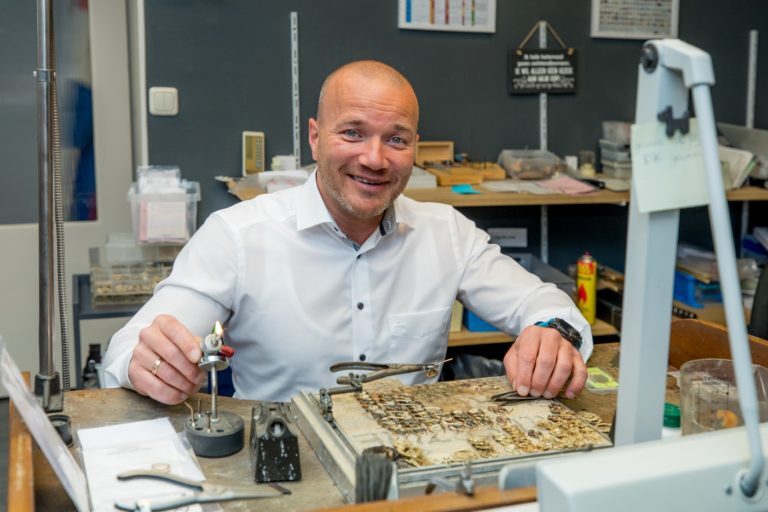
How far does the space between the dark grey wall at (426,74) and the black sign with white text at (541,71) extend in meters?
0.04

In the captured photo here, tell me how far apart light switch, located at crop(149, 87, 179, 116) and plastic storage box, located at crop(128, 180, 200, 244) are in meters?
0.39

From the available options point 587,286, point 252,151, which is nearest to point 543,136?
point 587,286

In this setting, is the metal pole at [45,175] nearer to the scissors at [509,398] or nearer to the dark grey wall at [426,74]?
the scissors at [509,398]

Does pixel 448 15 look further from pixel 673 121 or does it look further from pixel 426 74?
pixel 673 121

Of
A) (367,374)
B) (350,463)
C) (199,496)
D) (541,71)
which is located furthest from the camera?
(541,71)

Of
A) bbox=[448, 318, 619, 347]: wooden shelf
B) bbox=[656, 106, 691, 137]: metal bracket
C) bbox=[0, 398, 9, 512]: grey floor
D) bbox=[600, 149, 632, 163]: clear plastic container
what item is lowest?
bbox=[0, 398, 9, 512]: grey floor

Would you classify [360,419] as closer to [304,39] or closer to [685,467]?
[685,467]

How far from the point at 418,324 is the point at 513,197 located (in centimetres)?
115

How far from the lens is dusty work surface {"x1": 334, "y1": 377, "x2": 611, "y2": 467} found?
3.97 feet

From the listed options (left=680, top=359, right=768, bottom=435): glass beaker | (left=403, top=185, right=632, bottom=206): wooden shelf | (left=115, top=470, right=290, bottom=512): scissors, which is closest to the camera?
(left=115, top=470, right=290, bottom=512): scissors

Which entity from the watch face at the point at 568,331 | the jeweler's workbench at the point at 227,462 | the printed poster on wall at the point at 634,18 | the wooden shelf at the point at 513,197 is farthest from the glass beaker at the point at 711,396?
the printed poster on wall at the point at 634,18

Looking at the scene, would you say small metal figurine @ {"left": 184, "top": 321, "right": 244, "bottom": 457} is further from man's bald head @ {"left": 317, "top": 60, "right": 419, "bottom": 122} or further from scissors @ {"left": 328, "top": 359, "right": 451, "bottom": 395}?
man's bald head @ {"left": 317, "top": 60, "right": 419, "bottom": 122}

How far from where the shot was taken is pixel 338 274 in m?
1.96

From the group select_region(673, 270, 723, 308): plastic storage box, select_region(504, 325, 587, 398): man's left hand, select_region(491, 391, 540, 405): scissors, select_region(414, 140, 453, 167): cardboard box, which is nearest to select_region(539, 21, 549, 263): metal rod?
select_region(414, 140, 453, 167): cardboard box
